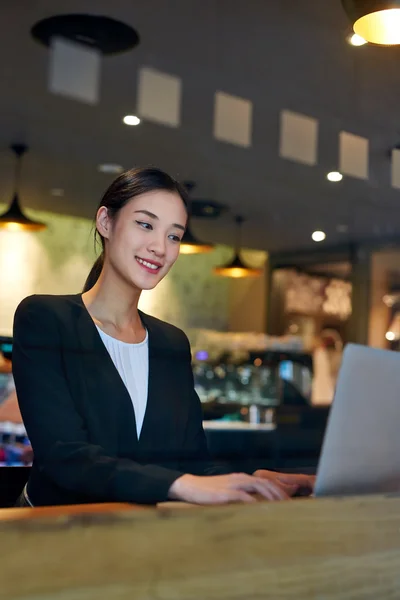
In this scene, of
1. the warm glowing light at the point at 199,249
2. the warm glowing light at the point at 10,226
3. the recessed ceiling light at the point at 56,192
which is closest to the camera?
the warm glowing light at the point at 10,226

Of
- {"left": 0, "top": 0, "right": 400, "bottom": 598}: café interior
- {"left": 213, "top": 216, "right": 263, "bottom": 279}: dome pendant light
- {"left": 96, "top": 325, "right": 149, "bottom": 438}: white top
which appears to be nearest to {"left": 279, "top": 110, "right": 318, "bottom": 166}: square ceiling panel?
{"left": 0, "top": 0, "right": 400, "bottom": 598}: café interior

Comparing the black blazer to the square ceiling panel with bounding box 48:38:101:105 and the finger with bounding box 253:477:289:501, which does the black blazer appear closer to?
the finger with bounding box 253:477:289:501

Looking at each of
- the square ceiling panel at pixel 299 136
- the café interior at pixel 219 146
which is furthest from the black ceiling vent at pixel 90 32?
the square ceiling panel at pixel 299 136

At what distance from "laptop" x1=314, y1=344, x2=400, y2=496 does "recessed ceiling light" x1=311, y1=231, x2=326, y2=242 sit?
115 inches

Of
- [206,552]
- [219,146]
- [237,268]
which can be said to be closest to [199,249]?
[237,268]

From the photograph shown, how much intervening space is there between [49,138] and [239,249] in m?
0.92

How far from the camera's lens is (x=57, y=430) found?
3.48 ft

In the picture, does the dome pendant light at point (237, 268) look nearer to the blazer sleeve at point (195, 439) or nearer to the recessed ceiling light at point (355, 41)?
the recessed ceiling light at point (355, 41)

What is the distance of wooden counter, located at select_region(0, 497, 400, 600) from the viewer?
2.22 ft

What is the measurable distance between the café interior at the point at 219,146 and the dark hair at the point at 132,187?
0.73 metres

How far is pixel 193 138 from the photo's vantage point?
9.91ft

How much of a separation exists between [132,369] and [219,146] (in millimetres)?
2161

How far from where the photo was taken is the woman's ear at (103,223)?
→ 1347mm

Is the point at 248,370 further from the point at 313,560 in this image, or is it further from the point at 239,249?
the point at 313,560
